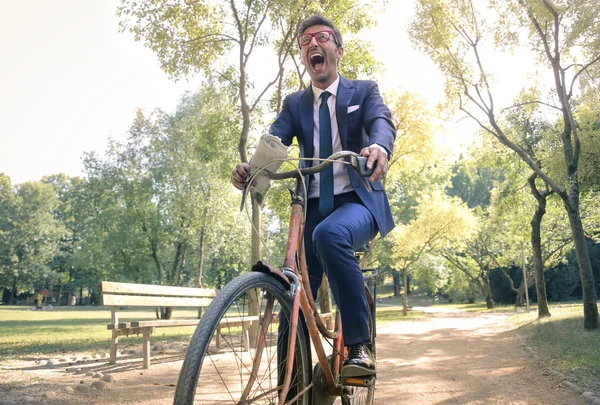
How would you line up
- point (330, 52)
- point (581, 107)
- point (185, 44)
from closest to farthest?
point (330, 52) < point (185, 44) < point (581, 107)

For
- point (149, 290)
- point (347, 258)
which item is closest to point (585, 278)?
point (149, 290)

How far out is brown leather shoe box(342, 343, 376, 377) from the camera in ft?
8.28

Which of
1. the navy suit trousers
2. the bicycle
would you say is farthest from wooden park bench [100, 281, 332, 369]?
the navy suit trousers

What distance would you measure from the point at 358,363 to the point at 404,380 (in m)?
4.33

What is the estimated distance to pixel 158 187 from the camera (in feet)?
87.7

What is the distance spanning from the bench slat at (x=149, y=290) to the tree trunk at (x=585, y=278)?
27.4 ft

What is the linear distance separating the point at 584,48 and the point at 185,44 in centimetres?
977

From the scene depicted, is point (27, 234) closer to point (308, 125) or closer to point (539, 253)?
point (539, 253)

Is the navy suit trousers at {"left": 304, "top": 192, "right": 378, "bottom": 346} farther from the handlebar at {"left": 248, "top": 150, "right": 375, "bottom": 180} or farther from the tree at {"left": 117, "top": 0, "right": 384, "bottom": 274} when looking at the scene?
the tree at {"left": 117, "top": 0, "right": 384, "bottom": 274}

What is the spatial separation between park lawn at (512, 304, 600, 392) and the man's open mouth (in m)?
4.78

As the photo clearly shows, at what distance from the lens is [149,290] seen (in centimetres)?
828

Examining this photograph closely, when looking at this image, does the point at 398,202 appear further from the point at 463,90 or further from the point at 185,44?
the point at 185,44

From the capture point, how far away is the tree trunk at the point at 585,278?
440 inches

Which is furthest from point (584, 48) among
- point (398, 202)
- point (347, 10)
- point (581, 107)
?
point (398, 202)
